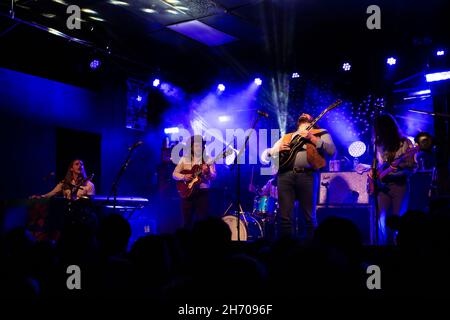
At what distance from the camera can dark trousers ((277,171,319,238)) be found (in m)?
6.56

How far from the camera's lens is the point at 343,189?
9.41 metres

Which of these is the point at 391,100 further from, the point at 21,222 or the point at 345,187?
the point at 21,222

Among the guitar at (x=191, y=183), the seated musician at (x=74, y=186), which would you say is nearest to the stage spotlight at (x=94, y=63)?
the seated musician at (x=74, y=186)

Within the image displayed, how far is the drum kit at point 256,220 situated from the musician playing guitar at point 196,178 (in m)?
2.01

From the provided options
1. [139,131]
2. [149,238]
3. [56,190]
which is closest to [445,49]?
[139,131]

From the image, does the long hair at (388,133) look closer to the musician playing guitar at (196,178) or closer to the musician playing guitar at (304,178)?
the musician playing guitar at (304,178)

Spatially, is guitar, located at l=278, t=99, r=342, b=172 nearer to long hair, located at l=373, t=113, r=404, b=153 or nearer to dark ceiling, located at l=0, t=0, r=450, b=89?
long hair, located at l=373, t=113, r=404, b=153

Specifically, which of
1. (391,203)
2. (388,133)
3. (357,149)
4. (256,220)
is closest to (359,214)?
(256,220)

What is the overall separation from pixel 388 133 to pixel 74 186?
595 centimetres
